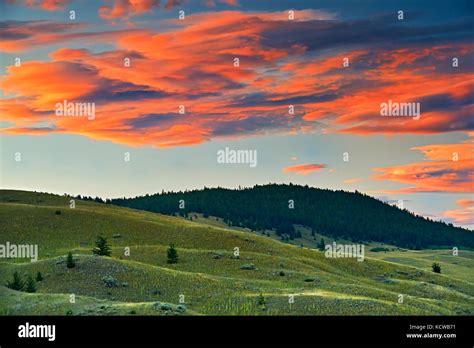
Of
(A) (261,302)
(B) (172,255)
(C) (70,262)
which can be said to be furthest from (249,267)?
(A) (261,302)

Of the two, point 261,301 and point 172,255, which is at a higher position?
point 172,255

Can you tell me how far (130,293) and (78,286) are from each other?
18.5 feet

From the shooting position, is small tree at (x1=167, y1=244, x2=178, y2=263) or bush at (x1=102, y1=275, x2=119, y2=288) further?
small tree at (x1=167, y1=244, x2=178, y2=263)

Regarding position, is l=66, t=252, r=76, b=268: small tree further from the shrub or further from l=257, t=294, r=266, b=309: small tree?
l=257, t=294, r=266, b=309: small tree


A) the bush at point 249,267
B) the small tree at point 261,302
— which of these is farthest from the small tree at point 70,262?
the small tree at point 261,302

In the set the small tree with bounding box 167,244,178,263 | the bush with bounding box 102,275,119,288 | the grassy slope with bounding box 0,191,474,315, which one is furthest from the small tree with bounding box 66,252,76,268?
the small tree with bounding box 167,244,178,263

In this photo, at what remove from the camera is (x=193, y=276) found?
256ft

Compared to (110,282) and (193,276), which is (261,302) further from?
(193,276)

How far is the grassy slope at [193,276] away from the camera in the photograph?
5962cm

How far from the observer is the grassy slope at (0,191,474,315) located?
Result: 5962 cm
